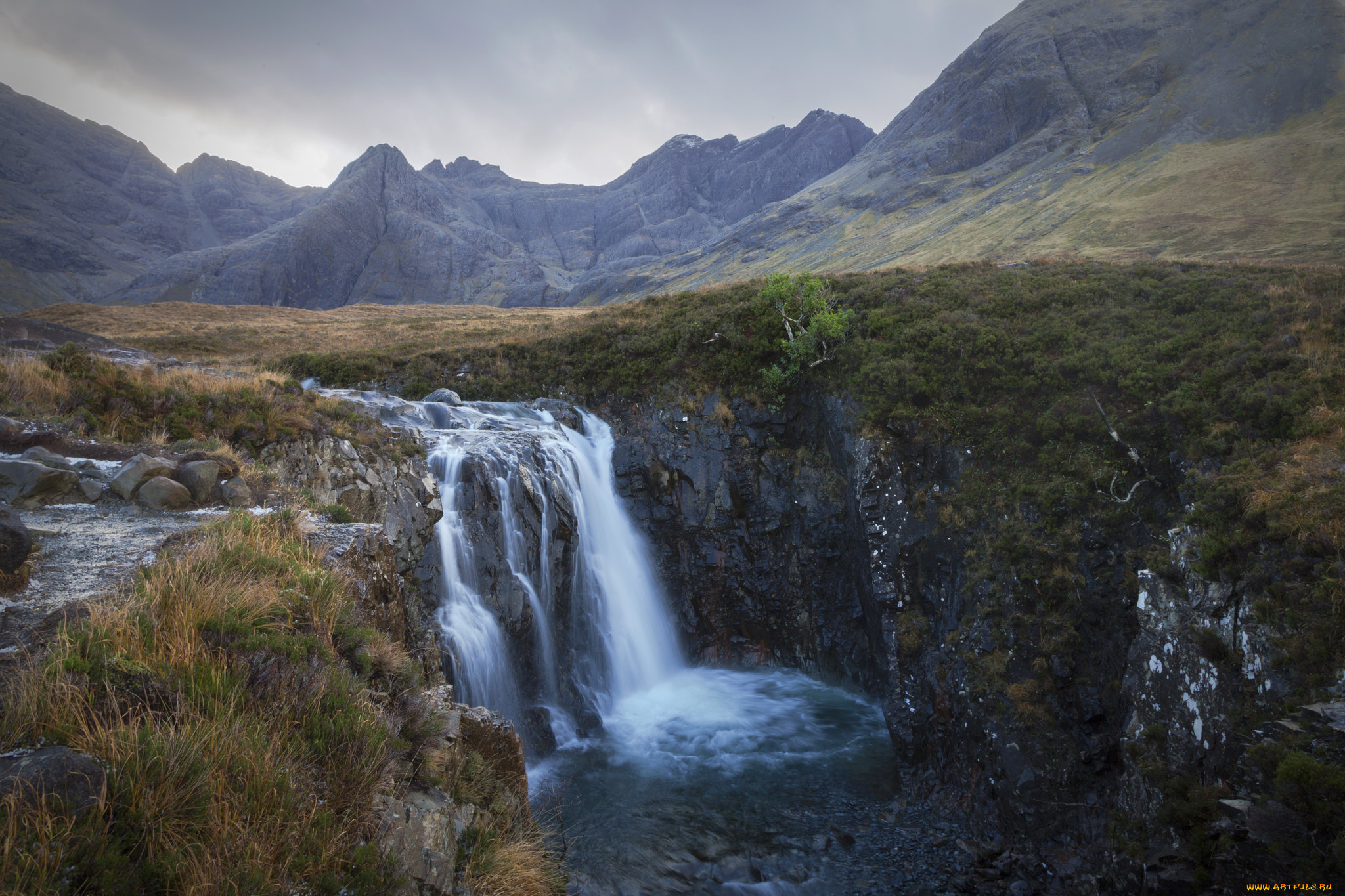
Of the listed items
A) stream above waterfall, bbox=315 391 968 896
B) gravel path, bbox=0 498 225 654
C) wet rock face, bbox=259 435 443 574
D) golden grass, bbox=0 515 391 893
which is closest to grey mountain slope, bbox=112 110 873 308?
stream above waterfall, bbox=315 391 968 896

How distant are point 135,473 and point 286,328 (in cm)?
5089

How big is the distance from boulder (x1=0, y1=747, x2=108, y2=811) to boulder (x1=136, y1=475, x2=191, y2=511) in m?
5.68

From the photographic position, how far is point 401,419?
19.6 m

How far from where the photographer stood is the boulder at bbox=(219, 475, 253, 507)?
8.42 metres

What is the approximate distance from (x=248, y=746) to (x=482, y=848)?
2621 millimetres

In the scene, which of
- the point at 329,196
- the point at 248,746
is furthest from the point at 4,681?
the point at 329,196

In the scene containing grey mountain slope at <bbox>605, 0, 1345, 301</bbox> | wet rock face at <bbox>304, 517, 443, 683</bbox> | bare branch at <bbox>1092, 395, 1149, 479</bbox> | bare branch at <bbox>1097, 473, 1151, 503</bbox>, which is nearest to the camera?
wet rock face at <bbox>304, 517, 443, 683</bbox>

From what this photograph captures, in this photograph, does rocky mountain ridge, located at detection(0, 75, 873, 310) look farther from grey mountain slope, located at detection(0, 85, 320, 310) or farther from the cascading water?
the cascading water

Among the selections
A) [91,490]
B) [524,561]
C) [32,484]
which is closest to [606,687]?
[524,561]

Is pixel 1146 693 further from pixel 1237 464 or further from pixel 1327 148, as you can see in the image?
pixel 1327 148

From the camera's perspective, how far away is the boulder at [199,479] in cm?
832

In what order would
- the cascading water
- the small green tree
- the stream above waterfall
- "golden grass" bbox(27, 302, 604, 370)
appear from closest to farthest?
the stream above waterfall, the cascading water, the small green tree, "golden grass" bbox(27, 302, 604, 370)

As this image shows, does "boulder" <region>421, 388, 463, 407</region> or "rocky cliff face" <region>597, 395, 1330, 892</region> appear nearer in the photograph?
"rocky cliff face" <region>597, 395, 1330, 892</region>

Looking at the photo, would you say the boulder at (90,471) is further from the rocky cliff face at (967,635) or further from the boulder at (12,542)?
the rocky cliff face at (967,635)
